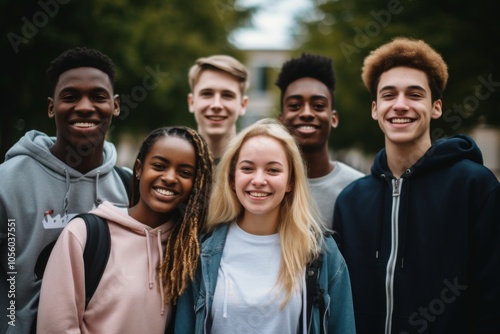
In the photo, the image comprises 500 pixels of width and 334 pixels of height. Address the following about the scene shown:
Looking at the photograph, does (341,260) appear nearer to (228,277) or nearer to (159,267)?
(228,277)

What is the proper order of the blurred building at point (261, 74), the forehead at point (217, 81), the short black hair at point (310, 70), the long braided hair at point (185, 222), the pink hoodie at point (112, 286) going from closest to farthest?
1. the pink hoodie at point (112, 286)
2. the long braided hair at point (185, 222)
3. the short black hair at point (310, 70)
4. the forehead at point (217, 81)
5. the blurred building at point (261, 74)

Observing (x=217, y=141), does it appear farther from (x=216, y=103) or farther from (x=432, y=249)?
(x=432, y=249)

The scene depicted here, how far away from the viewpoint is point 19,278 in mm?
3361

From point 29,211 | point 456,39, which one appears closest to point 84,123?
point 29,211

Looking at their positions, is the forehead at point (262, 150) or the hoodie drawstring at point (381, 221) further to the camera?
the hoodie drawstring at point (381, 221)

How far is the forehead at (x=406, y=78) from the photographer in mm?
3812

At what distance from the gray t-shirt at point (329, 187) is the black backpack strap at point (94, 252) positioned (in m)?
1.90

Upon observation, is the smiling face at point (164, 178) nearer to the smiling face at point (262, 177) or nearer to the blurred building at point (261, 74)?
the smiling face at point (262, 177)

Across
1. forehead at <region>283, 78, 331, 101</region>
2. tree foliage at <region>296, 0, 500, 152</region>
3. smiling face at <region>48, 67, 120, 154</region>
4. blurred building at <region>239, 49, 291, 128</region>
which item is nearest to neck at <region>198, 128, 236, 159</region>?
forehead at <region>283, 78, 331, 101</region>

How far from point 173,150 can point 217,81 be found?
2.13 m

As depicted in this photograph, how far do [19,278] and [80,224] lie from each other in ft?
2.10

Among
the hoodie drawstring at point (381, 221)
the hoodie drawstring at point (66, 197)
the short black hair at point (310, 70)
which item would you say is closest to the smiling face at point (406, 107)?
the hoodie drawstring at point (381, 221)

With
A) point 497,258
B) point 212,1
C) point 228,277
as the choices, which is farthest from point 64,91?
point 212,1

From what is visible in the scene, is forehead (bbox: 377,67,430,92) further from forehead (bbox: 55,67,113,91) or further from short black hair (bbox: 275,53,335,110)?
forehead (bbox: 55,67,113,91)
